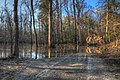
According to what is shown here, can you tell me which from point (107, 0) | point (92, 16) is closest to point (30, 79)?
point (107, 0)

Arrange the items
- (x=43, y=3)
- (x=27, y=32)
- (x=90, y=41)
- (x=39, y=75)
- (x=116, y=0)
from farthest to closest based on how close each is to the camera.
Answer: (x=27, y=32)
(x=90, y=41)
(x=43, y=3)
(x=116, y=0)
(x=39, y=75)

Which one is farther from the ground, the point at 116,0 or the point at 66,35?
the point at 116,0

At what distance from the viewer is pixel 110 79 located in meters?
8.69

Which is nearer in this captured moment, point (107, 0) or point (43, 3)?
point (107, 0)

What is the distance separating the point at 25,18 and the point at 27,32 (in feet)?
48.3

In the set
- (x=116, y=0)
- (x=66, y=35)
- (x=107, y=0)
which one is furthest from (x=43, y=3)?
(x=66, y=35)

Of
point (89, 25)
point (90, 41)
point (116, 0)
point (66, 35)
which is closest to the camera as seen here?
point (116, 0)

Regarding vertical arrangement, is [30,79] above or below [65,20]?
below

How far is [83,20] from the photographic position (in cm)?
5947

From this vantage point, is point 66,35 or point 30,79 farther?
point 66,35

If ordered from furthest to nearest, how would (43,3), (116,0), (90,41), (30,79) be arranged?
(90,41) < (43,3) < (116,0) < (30,79)

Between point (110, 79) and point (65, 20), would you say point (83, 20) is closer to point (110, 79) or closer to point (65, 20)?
point (65, 20)

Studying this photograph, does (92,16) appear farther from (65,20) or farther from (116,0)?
(116,0)

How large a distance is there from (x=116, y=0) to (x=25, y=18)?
4344 centimetres
